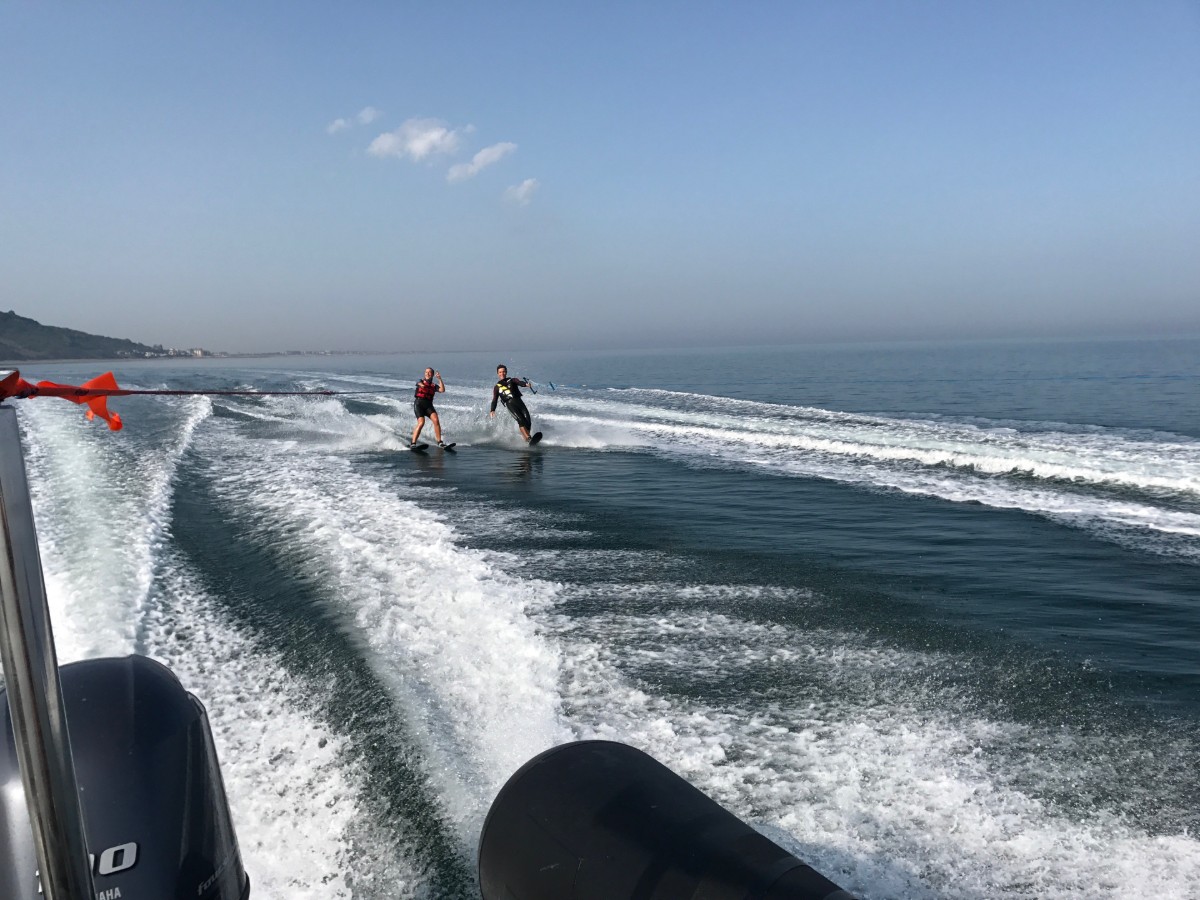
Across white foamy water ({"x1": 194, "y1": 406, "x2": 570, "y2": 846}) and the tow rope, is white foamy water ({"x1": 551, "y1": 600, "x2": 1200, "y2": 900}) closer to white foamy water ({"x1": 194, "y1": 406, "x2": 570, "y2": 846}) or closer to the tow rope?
white foamy water ({"x1": 194, "y1": 406, "x2": 570, "y2": 846})

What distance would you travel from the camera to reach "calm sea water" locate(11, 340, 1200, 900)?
368 cm

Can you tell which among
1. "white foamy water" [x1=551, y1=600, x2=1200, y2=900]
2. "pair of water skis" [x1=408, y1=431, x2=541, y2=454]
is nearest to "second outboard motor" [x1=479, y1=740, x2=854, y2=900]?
"white foamy water" [x1=551, y1=600, x2=1200, y2=900]

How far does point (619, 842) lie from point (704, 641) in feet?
11.6

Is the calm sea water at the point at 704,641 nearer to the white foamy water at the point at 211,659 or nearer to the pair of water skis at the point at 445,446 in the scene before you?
the white foamy water at the point at 211,659

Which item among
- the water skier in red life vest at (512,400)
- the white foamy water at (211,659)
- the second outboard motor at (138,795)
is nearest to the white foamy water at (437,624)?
the white foamy water at (211,659)

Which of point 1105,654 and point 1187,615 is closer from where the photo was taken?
point 1105,654

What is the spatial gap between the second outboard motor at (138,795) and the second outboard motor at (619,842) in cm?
93

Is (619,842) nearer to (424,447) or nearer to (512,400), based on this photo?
(424,447)

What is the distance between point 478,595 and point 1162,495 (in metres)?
9.60

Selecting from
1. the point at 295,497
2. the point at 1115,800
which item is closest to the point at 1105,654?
the point at 1115,800

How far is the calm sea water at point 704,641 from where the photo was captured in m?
3.68

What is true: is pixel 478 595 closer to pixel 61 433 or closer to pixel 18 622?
pixel 18 622

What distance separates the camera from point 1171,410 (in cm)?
2041

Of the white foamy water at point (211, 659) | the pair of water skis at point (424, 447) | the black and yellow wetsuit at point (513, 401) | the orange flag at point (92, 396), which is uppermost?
the orange flag at point (92, 396)
